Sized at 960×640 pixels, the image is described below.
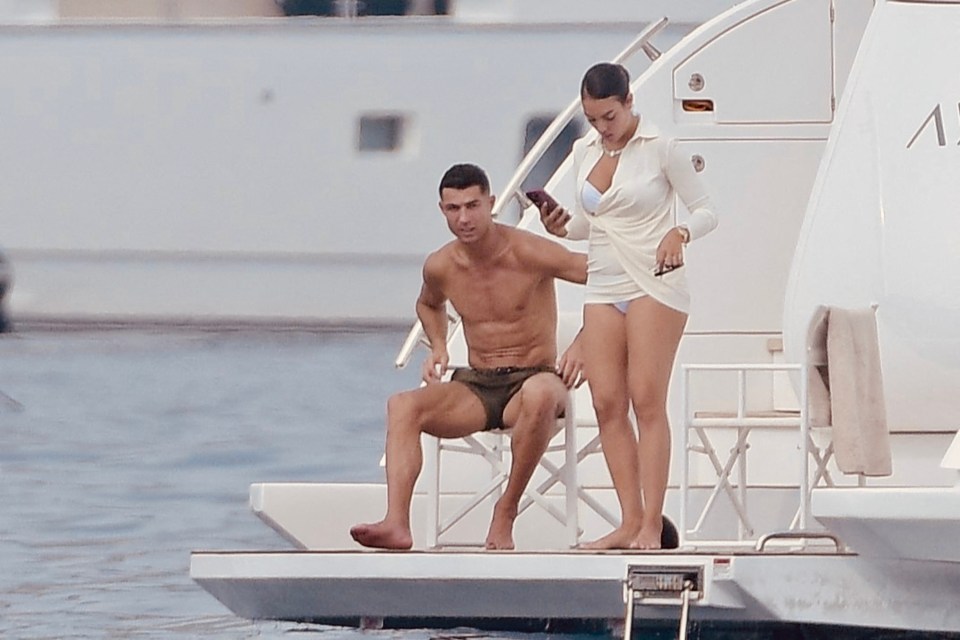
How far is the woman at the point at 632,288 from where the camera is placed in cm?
845

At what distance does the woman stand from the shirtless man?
8.6 inches

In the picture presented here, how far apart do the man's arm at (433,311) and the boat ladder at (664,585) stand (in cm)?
110

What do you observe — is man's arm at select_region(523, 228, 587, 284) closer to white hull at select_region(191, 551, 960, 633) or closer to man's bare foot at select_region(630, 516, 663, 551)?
man's bare foot at select_region(630, 516, 663, 551)

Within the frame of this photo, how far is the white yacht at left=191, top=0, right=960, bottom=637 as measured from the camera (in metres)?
8.32

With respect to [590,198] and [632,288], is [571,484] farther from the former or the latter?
[590,198]

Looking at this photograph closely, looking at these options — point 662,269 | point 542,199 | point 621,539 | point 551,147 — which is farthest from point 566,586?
point 551,147

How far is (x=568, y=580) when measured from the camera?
8.43 m

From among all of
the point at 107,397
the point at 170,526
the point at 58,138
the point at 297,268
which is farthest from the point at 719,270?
the point at 58,138

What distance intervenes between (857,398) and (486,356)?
4.07 feet

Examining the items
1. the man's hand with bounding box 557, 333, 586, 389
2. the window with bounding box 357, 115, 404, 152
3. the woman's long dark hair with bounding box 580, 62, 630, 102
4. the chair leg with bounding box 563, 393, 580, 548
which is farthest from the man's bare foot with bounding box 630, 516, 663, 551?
the window with bounding box 357, 115, 404, 152

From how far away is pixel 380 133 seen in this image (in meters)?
35.5

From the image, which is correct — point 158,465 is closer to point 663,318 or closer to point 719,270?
point 719,270

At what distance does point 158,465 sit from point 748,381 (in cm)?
870

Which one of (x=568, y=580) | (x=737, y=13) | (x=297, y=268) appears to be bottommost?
(x=297, y=268)
